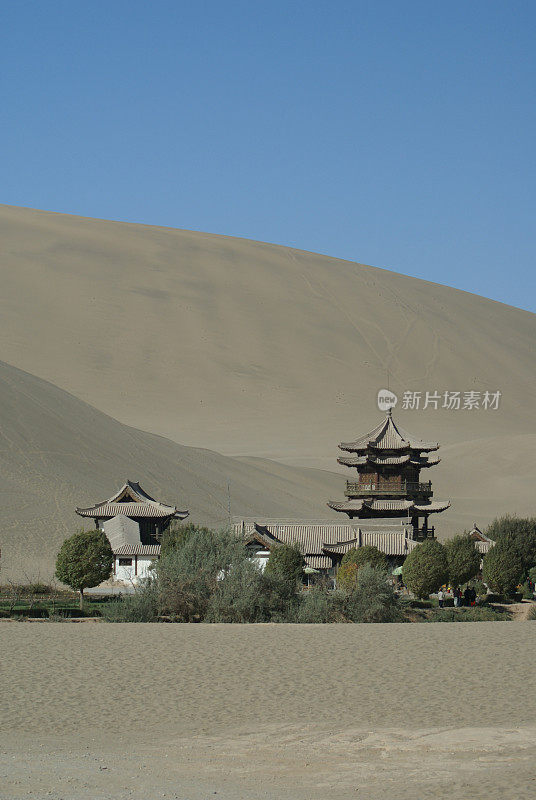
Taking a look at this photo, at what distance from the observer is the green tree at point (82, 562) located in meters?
33.0

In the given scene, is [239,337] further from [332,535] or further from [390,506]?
[332,535]

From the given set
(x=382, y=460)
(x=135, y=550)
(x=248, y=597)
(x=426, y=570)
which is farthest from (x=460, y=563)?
(x=135, y=550)

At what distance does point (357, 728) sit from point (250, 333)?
348ft

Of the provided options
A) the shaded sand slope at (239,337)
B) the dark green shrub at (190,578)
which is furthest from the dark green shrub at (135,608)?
the shaded sand slope at (239,337)

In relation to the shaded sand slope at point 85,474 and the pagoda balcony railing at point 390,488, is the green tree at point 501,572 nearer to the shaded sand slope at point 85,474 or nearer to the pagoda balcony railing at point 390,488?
the pagoda balcony railing at point 390,488

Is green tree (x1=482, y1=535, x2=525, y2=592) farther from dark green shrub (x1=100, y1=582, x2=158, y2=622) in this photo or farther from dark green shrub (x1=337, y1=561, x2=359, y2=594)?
dark green shrub (x1=100, y1=582, x2=158, y2=622)

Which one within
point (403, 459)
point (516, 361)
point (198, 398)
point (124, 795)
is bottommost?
point (124, 795)

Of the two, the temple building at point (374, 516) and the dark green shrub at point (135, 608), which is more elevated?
the temple building at point (374, 516)

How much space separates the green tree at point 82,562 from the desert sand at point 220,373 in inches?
516

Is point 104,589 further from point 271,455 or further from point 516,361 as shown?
point 516,361

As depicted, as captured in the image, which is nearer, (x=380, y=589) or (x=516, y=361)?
(x=380, y=589)

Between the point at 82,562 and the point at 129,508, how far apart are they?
51.8ft

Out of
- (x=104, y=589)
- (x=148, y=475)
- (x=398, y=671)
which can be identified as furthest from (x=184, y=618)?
(x=148, y=475)

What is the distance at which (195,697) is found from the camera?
16.3 m
